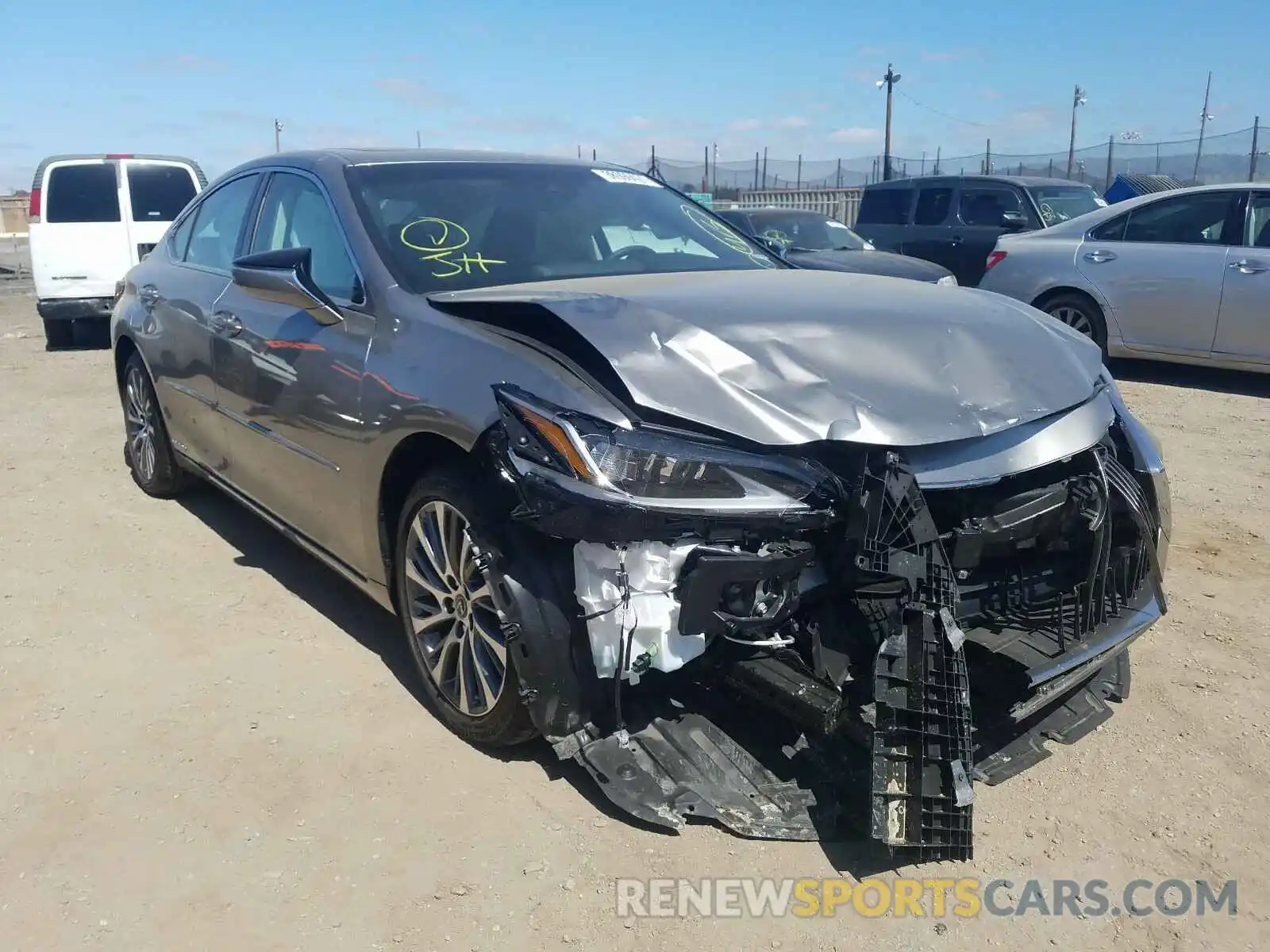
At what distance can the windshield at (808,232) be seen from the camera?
11609 millimetres

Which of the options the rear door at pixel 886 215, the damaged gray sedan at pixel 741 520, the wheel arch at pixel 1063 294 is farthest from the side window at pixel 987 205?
the damaged gray sedan at pixel 741 520

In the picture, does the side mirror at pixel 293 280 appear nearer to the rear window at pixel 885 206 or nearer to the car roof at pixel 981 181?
the car roof at pixel 981 181

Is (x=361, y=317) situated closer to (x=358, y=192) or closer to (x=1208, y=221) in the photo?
(x=358, y=192)

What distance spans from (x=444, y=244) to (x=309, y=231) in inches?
25.7

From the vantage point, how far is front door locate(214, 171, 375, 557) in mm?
3287

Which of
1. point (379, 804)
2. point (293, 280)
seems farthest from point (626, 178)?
point (379, 804)

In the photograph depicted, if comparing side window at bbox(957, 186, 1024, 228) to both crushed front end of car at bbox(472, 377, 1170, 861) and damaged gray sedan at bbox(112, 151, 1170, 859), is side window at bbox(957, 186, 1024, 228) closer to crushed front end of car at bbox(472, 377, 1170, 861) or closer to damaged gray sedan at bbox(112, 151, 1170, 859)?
damaged gray sedan at bbox(112, 151, 1170, 859)

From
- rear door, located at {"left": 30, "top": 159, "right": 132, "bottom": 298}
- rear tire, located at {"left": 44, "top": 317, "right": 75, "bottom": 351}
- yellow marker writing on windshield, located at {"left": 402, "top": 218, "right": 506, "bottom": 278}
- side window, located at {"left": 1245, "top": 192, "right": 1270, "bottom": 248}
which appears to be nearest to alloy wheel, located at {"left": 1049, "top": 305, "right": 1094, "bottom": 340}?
side window, located at {"left": 1245, "top": 192, "right": 1270, "bottom": 248}

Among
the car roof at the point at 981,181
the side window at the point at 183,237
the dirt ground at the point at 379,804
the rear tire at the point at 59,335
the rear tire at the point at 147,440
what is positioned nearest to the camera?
the dirt ground at the point at 379,804

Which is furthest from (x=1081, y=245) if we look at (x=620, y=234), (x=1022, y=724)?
(x=1022, y=724)

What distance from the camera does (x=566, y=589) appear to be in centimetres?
258

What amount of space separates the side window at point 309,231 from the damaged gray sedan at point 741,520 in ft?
0.15

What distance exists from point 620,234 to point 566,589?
1.83 metres

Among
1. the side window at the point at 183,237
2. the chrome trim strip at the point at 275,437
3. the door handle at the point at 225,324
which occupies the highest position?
the side window at the point at 183,237
